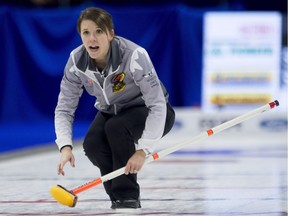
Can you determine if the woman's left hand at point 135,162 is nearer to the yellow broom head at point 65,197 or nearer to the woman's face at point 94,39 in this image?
the yellow broom head at point 65,197

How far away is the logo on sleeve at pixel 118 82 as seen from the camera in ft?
10.8

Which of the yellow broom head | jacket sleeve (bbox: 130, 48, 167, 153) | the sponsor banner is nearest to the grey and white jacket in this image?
jacket sleeve (bbox: 130, 48, 167, 153)

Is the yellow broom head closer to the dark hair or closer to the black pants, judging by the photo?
the black pants

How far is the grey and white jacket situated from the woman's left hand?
31 mm

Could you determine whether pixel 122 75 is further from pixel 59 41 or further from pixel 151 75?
pixel 59 41

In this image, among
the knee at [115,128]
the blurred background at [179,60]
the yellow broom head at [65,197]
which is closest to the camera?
the yellow broom head at [65,197]

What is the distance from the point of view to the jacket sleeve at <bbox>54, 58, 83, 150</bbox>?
339 cm

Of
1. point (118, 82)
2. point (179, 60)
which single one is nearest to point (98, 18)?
point (118, 82)

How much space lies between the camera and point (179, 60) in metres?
8.65

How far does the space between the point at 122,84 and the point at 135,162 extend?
0.33 meters

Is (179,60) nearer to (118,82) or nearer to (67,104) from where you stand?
(67,104)

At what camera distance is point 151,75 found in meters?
3.26

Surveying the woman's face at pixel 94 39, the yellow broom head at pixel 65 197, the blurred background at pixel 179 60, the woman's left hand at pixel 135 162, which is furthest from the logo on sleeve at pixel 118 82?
the blurred background at pixel 179 60

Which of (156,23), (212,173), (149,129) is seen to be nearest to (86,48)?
(149,129)
